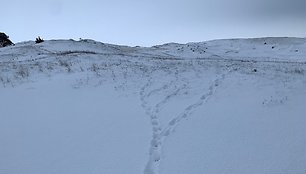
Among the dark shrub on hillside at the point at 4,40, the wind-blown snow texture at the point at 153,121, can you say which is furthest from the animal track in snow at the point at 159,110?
the dark shrub on hillside at the point at 4,40

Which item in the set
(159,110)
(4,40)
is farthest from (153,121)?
(4,40)

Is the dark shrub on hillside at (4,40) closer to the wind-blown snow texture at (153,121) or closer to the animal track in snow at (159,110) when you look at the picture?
the wind-blown snow texture at (153,121)

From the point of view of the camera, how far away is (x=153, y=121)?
35.3 ft

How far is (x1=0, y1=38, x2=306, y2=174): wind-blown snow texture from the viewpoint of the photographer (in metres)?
8.09

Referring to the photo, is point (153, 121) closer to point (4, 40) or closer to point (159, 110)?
point (159, 110)

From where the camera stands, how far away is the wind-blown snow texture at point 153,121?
319 inches

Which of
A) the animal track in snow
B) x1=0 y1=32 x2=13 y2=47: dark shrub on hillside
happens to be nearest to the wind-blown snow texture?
the animal track in snow

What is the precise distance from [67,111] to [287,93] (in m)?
6.57

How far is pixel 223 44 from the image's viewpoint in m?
41.6

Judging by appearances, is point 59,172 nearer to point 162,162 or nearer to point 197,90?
point 162,162

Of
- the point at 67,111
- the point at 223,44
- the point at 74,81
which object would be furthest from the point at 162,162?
the point at 223,44

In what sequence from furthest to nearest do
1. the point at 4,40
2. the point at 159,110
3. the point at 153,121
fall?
the point at 4,40
the point at 159,110
the point at 153,121

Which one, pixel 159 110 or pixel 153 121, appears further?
pixel 159 110

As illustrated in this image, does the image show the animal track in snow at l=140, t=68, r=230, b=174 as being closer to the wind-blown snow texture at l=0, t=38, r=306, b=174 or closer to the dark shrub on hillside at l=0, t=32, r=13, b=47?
the wind-blown snow texture at l=0, t=38, r=306, b=174
